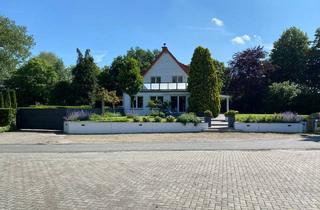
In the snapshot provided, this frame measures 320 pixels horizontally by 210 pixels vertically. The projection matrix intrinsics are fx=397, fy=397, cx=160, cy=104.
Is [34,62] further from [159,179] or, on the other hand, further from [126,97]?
[159,179]

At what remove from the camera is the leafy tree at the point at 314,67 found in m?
54.3

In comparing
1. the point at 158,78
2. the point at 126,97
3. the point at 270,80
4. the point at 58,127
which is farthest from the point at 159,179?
the point at 270,80

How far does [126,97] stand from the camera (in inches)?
1617

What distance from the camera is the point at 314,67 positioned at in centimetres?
5491

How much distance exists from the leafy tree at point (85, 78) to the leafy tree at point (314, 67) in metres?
29.2

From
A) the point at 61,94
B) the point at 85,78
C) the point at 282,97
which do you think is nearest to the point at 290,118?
the point at 282,97

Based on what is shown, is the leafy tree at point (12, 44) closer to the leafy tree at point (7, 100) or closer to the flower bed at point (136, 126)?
the leafy tree at point (7, 100)

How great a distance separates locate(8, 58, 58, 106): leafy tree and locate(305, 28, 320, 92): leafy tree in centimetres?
3754

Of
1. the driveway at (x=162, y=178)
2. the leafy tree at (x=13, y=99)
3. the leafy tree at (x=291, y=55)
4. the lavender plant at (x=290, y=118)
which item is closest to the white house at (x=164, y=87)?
the leafy tree at (x=13, y=99)

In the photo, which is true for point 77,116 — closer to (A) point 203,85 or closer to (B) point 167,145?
(B) point 167,145

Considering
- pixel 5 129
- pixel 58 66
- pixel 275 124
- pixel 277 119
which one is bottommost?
pixel 5 129

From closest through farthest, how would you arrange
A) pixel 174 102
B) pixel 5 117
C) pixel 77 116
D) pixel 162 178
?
pixel 162 178 → pixel 77 116 → pixel 5 117 → pixel 174 102

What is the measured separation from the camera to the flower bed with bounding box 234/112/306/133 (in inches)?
1054

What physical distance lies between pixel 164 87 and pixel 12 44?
2102 cm
